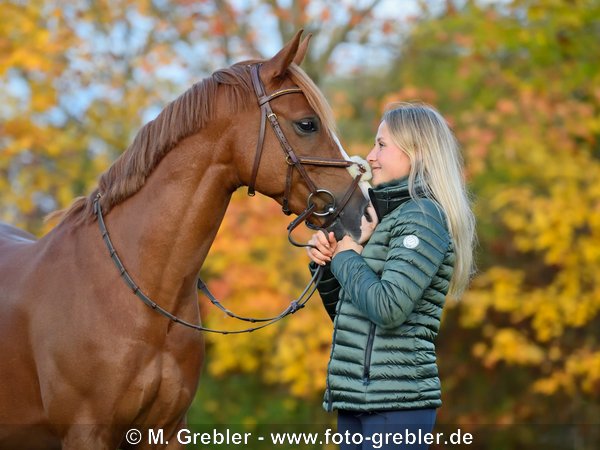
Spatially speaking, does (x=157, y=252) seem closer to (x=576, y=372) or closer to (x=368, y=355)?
(x=368, y=355)

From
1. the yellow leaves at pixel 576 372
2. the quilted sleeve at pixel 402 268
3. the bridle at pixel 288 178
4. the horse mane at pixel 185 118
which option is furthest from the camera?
the yellow leaves at pixel 576 372

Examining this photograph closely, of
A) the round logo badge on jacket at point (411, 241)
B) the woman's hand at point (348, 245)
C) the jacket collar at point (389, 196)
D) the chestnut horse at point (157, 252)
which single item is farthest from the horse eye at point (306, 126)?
the round logo badge on jacket at point (411, 241)

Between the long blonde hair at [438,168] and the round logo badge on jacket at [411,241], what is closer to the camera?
the round logo badge on jacket at [411,241]

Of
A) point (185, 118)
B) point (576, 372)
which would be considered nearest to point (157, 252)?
point (185, 118)

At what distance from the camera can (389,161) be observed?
2.92m

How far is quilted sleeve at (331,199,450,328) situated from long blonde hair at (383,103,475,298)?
2.9 inches

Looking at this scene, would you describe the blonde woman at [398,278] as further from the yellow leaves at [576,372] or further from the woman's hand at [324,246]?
the yellow leaves at [576,372]

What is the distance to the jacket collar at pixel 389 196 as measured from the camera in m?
2.86

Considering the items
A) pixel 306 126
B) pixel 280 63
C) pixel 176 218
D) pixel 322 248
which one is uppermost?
pixel 280 63

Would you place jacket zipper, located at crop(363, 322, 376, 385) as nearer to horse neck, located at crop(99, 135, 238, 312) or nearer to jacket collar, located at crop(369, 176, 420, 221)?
jacket collar, located at crop(369, 176, 420, 221)

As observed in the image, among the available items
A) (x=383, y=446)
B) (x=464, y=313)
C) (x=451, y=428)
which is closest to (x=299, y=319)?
(x=464, y=313)

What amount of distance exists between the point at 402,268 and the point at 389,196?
0.36 metres

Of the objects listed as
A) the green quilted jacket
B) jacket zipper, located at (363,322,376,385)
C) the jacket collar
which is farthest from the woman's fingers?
jacket zipper, located at (363,322,376,385)

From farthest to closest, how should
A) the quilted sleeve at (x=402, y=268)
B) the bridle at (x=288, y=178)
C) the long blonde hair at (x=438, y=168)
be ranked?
the bridle at (x=288, y=178), the long blonde hair at (x=438, y=168), the quilted sleeve at (x=402, y=268)
